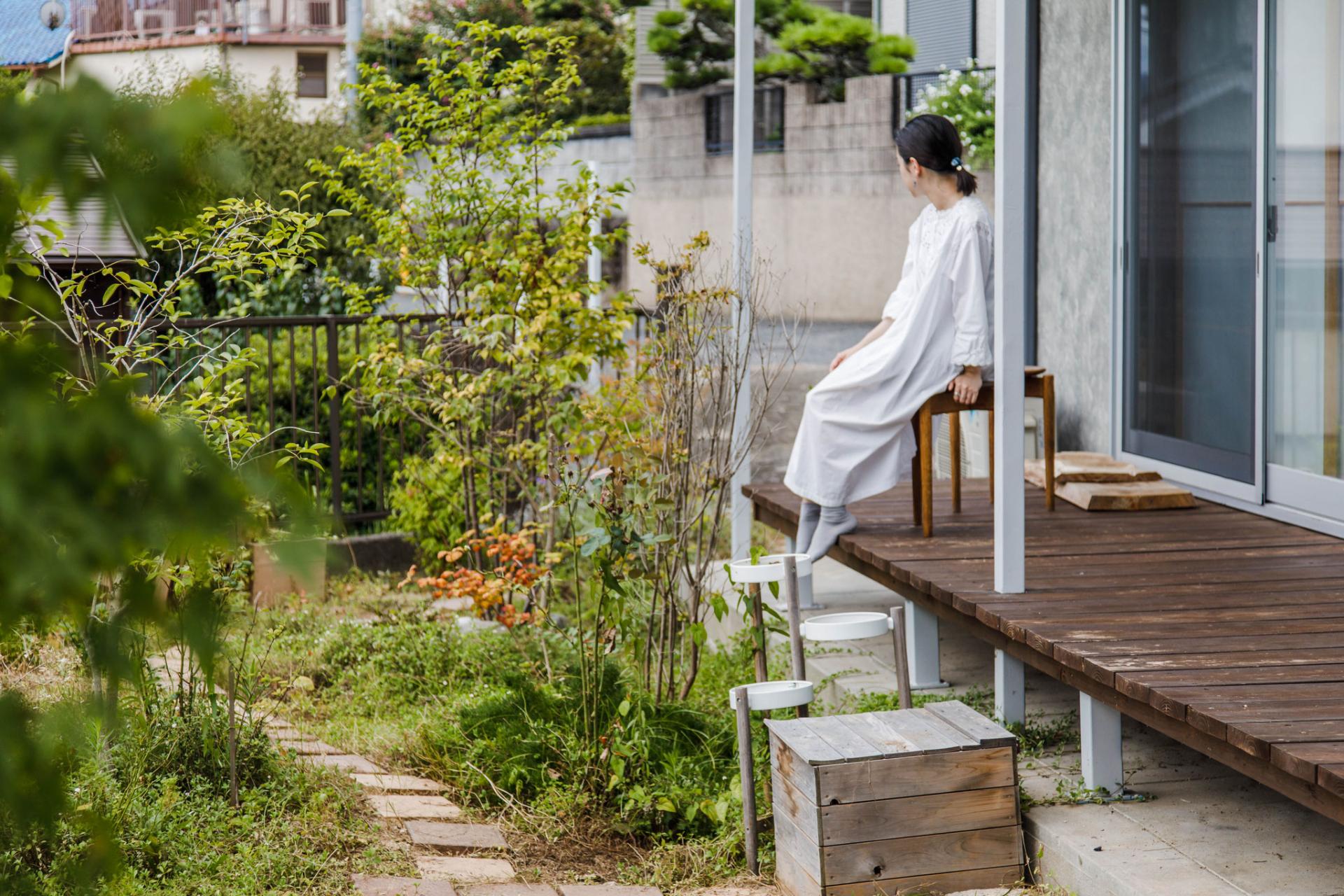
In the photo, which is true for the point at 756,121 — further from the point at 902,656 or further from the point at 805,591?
the point at 902,656

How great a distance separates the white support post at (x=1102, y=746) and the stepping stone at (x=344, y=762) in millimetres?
1932

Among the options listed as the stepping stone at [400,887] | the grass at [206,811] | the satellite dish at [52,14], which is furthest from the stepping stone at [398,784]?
the satellite dish at [52,14]

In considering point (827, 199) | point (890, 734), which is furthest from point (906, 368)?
point (827, 199)

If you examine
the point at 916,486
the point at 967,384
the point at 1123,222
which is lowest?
the point at 916,486

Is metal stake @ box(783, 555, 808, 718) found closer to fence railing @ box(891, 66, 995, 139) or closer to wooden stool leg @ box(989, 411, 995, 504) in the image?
wooden stool leg @ box(989, 411, 995, 504)

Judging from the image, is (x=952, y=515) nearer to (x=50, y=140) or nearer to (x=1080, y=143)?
(x=1080, y=143)

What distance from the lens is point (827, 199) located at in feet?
38.3

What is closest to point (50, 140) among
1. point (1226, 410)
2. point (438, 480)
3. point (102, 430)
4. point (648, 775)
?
point (102, 430)

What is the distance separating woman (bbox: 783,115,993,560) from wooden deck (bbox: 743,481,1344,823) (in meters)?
0.25

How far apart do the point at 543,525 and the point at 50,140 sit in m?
4.06

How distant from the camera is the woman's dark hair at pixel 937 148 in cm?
442

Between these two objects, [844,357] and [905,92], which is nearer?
[844,357]

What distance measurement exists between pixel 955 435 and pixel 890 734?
6.40 ft

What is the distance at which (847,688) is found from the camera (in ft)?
13.7
